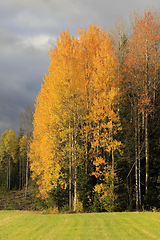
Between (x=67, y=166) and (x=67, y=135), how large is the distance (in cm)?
246

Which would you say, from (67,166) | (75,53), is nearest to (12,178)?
(67,166)

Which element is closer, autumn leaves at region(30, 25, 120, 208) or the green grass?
the green grass

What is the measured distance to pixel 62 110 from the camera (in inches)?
637

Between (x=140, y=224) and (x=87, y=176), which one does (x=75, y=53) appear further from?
(x=140, y=224)

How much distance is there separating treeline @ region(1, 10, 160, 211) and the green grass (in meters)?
3.31

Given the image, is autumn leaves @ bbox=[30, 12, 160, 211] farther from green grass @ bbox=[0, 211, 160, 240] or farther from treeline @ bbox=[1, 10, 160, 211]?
green grass @ bbox=[0, 211, 160, 240]

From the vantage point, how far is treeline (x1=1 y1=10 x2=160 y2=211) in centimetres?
1556

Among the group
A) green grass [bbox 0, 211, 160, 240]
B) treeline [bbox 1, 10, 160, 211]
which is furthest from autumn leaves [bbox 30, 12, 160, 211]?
green grass [bbox 0, 211, 160, 240]

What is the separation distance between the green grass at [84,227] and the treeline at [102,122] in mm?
3310

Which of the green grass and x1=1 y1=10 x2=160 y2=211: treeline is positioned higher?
x1=1 y1=10 x2=160 y2=211: treeline

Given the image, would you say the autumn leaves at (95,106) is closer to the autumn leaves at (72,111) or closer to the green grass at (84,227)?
the autumn leaves at (72,111)

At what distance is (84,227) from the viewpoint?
33.3 ft

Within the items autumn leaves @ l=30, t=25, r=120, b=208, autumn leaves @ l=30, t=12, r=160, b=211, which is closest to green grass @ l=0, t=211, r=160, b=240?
autumn leaves @ l=30, t=12, r=160, b=211

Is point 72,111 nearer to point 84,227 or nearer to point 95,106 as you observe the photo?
point 95,106
